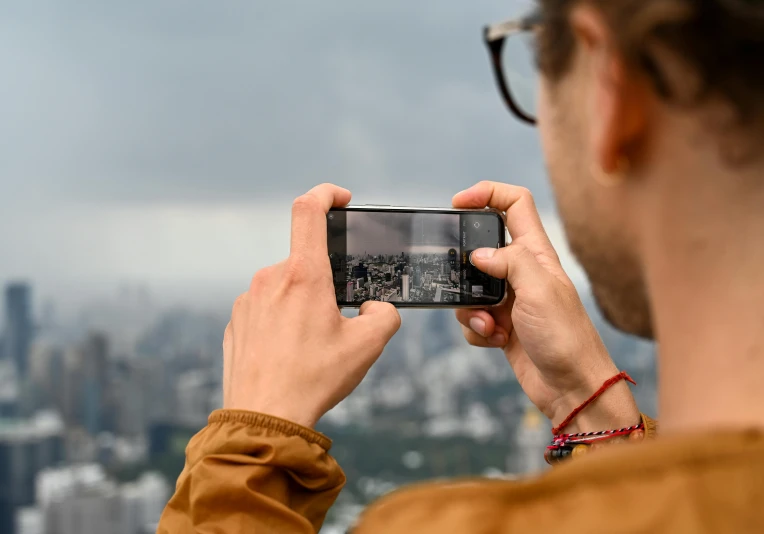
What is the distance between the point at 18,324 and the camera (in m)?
1.90

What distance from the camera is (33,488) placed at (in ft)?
6.15

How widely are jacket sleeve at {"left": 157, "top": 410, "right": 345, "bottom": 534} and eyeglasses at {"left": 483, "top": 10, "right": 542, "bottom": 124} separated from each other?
32 centimetres

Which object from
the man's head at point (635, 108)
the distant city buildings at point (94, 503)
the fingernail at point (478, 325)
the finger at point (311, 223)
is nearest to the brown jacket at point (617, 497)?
the man's head at point (635, 108)

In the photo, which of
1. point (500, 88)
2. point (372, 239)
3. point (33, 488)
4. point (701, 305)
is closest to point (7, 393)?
point (33, 488)

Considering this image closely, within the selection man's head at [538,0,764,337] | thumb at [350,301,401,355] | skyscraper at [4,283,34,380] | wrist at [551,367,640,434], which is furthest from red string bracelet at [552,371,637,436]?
skyscraper at [4,283,34,380]

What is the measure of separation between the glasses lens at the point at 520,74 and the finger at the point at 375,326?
26cm

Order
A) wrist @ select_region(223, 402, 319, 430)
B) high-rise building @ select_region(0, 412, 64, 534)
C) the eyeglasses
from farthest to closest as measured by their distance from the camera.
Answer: high-rise building @ select_region(0, 412, 64, 534)
wrist @ select_region(223, 402, 319, 430)
the eyeglasses

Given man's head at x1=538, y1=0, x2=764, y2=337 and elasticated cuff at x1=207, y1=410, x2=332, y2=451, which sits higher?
man's head at x1=538, y1=0, x2=764, y2=337

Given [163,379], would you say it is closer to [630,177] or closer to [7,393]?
[7,393]

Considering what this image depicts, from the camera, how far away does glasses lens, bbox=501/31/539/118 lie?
50cm

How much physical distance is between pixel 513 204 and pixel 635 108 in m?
0.48

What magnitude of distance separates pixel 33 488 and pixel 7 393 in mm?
277

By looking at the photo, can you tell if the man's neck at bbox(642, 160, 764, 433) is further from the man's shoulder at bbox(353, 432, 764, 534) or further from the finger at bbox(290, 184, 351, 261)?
the finger at bbox(290, 184, 351, 261)

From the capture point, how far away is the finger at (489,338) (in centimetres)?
83
